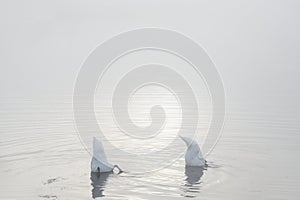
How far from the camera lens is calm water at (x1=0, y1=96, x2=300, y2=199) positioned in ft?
60.0

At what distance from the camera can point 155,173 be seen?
20156 mm

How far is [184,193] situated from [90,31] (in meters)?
71.5

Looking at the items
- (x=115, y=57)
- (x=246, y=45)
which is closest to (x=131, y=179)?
(x=115, y=57)

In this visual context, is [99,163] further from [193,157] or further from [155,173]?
[193,157]

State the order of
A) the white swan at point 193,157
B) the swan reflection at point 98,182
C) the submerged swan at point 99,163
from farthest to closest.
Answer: the white swan at point 193,157 < the submerged swan at point 99,163 < the swan reflection at point 98,182

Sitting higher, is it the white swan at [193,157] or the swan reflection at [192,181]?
the white swan at [193,157]

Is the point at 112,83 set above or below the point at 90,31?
below

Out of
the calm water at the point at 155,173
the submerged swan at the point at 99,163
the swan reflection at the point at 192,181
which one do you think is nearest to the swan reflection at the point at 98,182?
the calm water at the point at 155,173

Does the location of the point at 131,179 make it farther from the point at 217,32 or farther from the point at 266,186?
the point at 217,32

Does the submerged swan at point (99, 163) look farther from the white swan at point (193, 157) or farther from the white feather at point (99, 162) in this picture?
the white swan at point (193, 157)

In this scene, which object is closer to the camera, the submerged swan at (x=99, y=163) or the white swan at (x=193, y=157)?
the submerged swan at (x=99, y=163)

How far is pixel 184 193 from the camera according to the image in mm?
18219

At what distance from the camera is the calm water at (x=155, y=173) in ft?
60.0

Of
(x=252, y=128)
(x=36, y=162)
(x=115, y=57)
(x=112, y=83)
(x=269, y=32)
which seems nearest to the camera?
(x=36, y=162)
